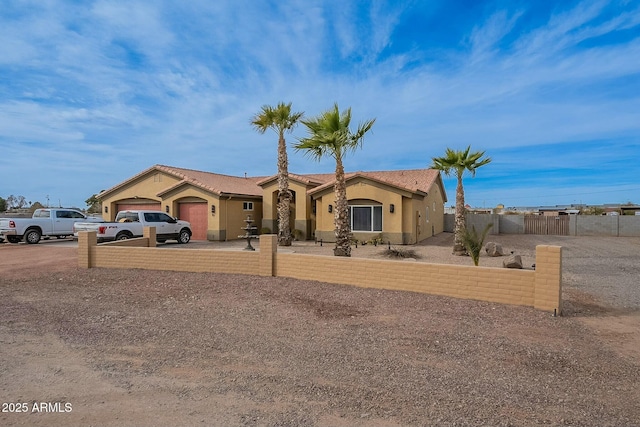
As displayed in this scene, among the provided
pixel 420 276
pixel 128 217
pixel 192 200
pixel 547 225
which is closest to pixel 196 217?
pixel 192 200

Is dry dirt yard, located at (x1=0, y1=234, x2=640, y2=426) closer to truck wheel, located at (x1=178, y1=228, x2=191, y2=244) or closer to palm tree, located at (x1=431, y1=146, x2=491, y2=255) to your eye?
palm tree, located at (x1=431, y1=146, x2=491, y2=255)

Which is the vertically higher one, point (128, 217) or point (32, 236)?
point (128, 217)

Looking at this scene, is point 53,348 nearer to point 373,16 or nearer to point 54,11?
point 54,11

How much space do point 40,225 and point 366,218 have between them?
18.0 metres

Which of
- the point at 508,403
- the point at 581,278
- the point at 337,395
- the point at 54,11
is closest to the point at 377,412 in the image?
the point at 337,395

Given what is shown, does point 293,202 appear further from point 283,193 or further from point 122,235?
point 122,235

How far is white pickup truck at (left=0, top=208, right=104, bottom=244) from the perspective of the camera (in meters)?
19.0

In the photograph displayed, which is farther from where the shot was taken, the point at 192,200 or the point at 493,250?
the point at 192,200

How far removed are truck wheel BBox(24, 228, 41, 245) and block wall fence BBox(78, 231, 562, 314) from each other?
10439mm

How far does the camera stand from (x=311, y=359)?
199 inches

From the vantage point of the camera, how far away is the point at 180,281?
33.6ft

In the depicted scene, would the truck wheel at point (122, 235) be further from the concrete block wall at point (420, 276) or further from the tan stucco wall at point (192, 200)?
the concrete block wall at point (420, 276)

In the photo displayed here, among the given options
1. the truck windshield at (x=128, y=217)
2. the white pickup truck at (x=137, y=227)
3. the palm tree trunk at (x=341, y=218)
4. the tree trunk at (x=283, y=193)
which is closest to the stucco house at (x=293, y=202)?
the white pickup truck at (x=137, y=227)

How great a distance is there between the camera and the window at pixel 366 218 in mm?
20547
